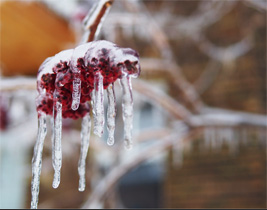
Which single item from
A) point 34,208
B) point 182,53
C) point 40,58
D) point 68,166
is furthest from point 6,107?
point 182,53

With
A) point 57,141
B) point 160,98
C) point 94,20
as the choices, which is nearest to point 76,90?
point 57,141

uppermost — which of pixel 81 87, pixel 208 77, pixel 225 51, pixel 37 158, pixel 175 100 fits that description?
pixel 225 51

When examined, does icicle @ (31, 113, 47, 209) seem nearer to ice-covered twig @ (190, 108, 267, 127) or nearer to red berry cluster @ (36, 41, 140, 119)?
red berry cluster @ (36, 41, 140, 119)

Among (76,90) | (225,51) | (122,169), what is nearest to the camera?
(76,90)

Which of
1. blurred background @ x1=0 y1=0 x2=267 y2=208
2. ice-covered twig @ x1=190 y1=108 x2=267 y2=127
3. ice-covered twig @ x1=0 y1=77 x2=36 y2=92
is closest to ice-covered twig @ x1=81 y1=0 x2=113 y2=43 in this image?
ice-covered twig @ x1=0 y1=77 x2=36 y2=92

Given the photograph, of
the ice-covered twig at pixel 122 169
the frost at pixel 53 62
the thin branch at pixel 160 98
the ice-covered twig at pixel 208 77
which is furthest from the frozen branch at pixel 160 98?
the ice-covered twig at pixel 208 77

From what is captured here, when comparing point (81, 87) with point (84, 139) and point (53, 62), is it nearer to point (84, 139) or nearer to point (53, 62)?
point (53, 62)

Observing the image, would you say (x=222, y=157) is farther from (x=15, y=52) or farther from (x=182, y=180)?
(x=15, y=52)
